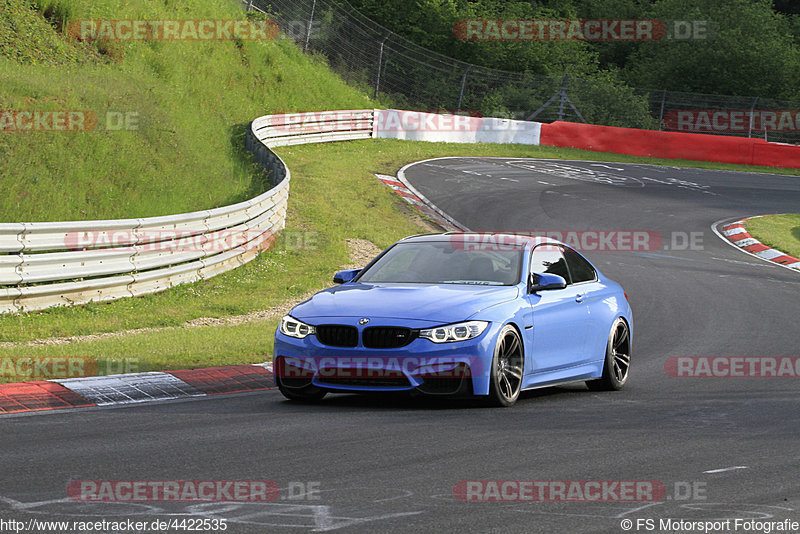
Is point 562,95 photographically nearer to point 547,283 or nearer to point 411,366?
point 547,283

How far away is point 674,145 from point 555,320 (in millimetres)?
33698

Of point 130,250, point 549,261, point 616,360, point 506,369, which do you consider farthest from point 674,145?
point 506,369

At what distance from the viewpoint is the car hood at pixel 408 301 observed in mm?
8484

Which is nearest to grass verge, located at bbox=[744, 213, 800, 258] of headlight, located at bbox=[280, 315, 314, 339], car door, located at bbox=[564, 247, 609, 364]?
car door, located at bbox=[564, 247, 609, 364]

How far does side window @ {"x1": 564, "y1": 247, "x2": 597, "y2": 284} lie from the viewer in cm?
1038

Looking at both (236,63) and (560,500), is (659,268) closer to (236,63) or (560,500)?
(560,500)

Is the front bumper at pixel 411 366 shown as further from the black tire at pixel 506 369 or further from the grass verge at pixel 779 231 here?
the grass verge at pixel 779 231

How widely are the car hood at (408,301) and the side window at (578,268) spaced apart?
1315 mm

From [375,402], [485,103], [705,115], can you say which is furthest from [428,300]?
[705,115]

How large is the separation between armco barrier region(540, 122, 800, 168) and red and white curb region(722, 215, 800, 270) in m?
13.8

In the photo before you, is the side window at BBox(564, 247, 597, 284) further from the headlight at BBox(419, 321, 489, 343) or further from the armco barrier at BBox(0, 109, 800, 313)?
the armco barrier at BBox(0, 109, 800, 313)

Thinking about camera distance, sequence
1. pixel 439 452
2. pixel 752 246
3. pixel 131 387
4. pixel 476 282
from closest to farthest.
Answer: pixel 439 452
pixel 131 387
pixel 476 282
pixel 752 246

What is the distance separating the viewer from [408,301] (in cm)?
869

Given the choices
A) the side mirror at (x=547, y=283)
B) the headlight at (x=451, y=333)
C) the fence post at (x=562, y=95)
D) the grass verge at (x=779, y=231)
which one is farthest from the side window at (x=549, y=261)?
the fence post at (x=562, y=95)
